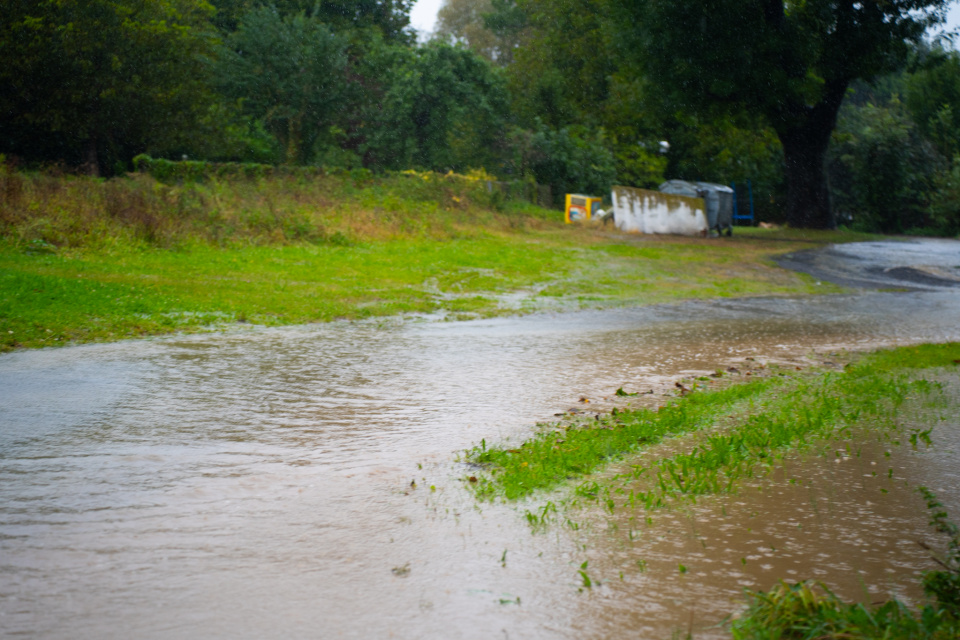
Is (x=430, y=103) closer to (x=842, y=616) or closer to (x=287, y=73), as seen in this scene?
(x=287, y=73)

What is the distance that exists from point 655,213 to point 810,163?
25.1ft

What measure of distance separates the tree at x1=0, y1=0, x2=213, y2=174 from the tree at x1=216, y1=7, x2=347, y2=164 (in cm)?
331

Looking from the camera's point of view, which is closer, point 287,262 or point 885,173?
point 287,262

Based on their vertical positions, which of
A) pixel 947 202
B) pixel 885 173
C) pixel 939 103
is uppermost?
pixel 939 103

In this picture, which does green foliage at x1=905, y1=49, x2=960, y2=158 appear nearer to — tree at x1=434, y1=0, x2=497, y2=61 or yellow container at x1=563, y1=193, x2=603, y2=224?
yellow container at x1=563, y1=193, x2=603, y2=224

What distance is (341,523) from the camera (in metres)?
4.00

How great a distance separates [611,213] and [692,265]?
29.0 ft

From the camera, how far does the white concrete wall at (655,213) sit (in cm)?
2728

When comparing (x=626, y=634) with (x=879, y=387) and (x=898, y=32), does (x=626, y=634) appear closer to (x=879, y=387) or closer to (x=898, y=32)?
(x=879, y=387)

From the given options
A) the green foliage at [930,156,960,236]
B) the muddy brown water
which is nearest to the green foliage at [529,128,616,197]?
the green foliage at [930,156,960,236]

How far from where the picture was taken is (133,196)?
1616 centimetres

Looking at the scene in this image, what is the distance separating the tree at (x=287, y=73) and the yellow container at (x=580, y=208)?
17843 mm

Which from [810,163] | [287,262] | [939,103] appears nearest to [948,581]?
[287,262]

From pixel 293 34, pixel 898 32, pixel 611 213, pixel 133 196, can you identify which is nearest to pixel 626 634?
pixel 133 196
